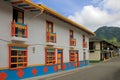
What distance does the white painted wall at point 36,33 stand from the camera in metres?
17.2

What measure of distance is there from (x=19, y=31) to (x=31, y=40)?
2527 millimetres

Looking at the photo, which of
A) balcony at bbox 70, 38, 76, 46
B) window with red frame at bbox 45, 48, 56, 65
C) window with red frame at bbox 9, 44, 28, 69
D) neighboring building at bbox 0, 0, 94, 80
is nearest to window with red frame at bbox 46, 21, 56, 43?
neighboring building at bbox 0, 0, 94, 80

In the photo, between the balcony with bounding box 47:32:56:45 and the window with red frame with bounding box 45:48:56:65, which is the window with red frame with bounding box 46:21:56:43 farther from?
the window with red frame with bounding box 45:48:56:65

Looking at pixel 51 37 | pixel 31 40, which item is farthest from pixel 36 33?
pixel 51 37

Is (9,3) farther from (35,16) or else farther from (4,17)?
(35,16)

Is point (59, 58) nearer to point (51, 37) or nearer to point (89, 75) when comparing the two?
point (51, 37)

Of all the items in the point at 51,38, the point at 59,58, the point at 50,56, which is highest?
the point at 51,38

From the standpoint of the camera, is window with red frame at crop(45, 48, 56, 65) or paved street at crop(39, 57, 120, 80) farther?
window with red frame at crop(45, 48, 56, 65)

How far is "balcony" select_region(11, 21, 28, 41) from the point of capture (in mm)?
17828

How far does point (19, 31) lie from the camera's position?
1873cm

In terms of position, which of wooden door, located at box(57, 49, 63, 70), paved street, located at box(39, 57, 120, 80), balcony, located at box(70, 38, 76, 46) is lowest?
paved street, located at box(39, 57, 120, 80)

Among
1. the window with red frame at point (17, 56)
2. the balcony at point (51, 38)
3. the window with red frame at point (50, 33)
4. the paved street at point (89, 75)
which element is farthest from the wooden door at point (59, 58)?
the window with red frame at point (17, 56)

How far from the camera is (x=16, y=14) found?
750 inches

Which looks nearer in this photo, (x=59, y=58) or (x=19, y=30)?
(x=19, y=30)
